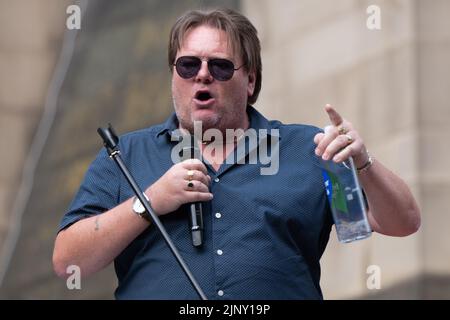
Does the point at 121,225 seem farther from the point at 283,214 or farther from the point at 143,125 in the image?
the point at 143,125

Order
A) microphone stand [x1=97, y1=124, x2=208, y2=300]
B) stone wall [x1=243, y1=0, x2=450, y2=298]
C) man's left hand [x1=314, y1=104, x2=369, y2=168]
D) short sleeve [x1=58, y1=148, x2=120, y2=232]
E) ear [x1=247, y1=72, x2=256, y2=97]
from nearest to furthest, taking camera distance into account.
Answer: microphone stand [x1=97, y1=124, x2=208, y2=300] < man's left hand [x1=314, y1=104, x2=369, y2=168] < short sleeve [x1=58, y1=148, x2=120, y2=232] < ear [x1=247, y1=72, x2=256, y2=97] < stone wall [x1=243, y1=0, x2=450, y2=298]

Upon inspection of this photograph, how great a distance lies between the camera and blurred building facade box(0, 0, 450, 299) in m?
8.77

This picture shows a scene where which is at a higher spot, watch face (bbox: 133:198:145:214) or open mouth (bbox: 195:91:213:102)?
open mouth (bbox: 195:91:213:102)

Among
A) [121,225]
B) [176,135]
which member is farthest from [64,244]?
[176,135]

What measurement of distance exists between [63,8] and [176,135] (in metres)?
5.85

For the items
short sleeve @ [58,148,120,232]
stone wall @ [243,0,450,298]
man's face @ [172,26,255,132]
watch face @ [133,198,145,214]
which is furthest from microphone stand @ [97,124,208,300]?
stone wall @ [243,0,450,298]

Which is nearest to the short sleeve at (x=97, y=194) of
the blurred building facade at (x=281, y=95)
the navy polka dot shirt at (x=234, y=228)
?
the navy polka dot shirt at (x=234, y=228)

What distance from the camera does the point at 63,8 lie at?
1116cm

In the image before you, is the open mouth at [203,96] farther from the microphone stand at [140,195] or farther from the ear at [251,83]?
the microphone stand at [140,195]

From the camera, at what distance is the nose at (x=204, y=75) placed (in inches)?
214

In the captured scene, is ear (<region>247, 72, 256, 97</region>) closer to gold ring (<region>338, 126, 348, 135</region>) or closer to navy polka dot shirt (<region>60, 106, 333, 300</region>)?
navy polka dot shirt (<region>60, 106, 333, 300</region>)

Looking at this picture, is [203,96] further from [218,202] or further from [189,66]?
[218,202]

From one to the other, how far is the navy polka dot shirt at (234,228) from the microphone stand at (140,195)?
0.63 feet

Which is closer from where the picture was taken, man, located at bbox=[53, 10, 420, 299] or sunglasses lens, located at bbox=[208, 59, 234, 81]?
man, located at bbox=[53, 10, 420, 299]
